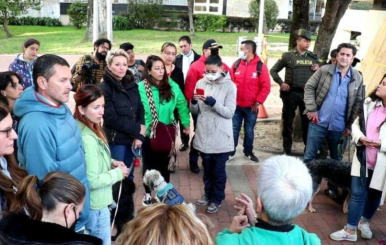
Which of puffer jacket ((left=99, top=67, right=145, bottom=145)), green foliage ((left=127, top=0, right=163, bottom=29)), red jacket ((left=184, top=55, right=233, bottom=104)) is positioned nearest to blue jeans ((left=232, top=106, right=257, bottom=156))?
red jacket ((left=184, top=55, right=233, bottom=104))

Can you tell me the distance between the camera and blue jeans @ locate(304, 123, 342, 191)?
5.30 meters

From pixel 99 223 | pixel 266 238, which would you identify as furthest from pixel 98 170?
pixel 266 238

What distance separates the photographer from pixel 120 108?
4.12m

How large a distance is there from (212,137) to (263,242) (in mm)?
2716

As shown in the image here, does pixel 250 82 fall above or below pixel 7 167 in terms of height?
above

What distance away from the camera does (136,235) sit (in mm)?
1616

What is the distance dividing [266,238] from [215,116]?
2729 mm

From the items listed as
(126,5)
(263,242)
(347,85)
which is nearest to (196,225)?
(263,242)

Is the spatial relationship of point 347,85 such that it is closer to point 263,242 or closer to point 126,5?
point 263,242

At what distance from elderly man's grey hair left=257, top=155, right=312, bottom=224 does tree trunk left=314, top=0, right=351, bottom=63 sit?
559cm

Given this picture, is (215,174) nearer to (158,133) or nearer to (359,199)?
(158,133)

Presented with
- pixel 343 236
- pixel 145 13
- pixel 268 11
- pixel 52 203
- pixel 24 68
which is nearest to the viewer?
pixel 52 203

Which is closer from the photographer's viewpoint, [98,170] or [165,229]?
[165,229]

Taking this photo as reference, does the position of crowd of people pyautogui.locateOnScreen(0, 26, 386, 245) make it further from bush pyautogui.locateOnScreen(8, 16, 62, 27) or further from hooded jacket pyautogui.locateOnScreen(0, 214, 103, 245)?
bush pyautogui.locateOnScreen(8, 16, 62, 27)
